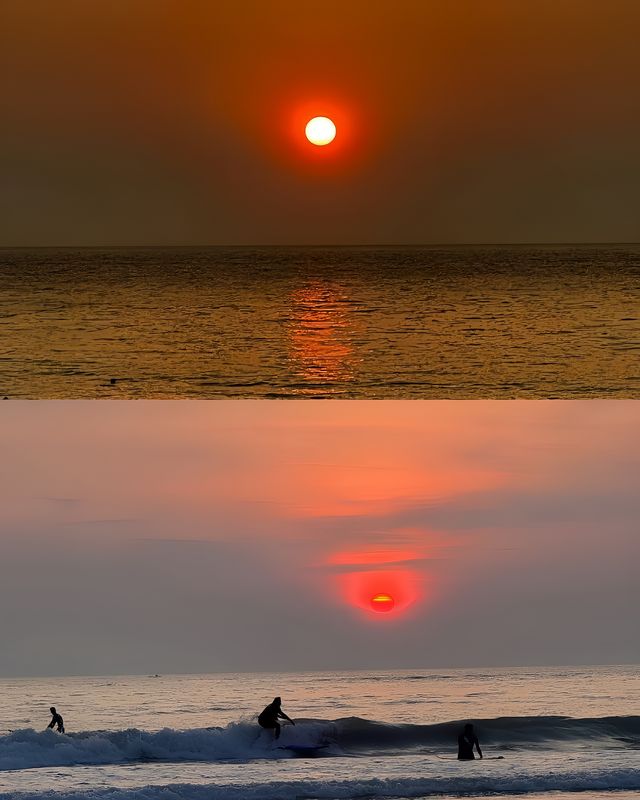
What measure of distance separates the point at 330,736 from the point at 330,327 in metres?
5.32

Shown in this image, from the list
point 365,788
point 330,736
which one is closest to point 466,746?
point 330,736

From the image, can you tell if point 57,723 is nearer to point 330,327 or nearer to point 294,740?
point 294,740

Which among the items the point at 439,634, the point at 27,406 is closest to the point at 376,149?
the point at 27,406

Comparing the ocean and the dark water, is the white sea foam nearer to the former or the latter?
the ocean

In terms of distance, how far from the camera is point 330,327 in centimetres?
540

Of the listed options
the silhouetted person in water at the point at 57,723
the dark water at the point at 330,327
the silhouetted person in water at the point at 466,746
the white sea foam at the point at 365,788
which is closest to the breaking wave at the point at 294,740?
the silhouetted person in water at the point at 57,723

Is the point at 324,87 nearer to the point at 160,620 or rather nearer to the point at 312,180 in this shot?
the point at 312,180

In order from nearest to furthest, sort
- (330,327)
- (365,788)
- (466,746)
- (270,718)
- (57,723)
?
(330,327)
(365,788)
(466,746)
(270,718)
(57,723)

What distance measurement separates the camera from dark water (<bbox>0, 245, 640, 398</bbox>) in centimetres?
→ 538

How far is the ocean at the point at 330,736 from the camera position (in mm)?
6617

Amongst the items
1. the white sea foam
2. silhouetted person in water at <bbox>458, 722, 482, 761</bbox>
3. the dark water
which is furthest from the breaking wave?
the dark water

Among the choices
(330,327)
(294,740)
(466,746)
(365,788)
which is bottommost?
(365,788)

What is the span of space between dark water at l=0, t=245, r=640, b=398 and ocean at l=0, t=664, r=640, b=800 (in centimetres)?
267

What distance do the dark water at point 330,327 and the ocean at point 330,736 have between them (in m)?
2.67
